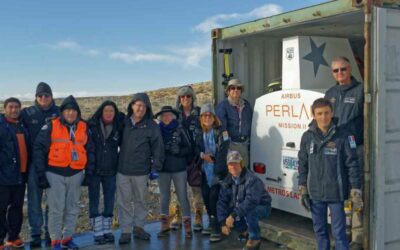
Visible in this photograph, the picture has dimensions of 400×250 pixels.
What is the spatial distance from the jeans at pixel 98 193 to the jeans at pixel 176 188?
636 millimetres

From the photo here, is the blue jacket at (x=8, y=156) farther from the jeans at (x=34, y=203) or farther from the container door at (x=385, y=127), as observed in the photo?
the container door at (x=385, y=127)

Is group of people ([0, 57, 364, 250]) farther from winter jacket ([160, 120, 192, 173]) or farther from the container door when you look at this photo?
the container door

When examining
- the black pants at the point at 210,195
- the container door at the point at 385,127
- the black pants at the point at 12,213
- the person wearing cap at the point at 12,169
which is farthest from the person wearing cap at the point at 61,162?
the container door at the point at 385,127

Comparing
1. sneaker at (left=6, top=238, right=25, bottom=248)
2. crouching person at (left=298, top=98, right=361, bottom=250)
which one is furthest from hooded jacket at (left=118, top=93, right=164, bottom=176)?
crouching person at (left=298, top=98, right=361, bottom=250)

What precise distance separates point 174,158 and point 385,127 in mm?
2597

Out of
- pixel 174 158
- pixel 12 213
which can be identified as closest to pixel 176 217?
pixel 174 158

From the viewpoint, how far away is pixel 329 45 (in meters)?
6.07

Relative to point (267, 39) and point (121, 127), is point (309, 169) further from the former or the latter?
point (267, 39)

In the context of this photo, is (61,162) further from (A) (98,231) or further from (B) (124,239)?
(B) (124,239)

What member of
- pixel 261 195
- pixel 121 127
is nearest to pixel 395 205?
pixel 261 195

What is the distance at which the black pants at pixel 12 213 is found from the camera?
17.7ft

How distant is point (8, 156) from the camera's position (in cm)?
525

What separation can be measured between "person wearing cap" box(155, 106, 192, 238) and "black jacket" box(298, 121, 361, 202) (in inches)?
71.7

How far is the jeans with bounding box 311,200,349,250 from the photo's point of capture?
4.45 m
